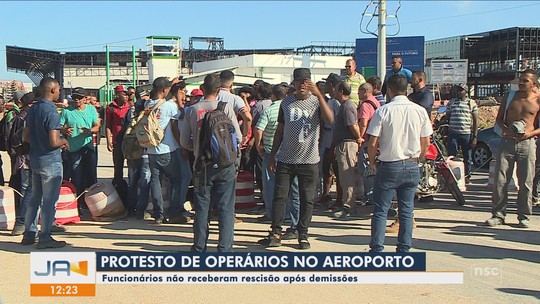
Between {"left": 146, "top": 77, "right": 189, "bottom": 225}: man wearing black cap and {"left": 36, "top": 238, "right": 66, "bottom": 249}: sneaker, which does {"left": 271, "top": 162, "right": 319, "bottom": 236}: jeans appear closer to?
{"left": 146, "top": 77, "right": 189, "bottom": 225}: man wearing black cap

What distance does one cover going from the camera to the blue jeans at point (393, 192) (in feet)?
19.4

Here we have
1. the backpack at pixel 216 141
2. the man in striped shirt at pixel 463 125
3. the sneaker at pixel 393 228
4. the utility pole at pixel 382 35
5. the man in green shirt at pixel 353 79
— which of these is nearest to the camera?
the backpack at pixel 216 141

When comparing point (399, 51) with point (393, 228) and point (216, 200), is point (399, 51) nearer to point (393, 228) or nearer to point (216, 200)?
point (393, 228)

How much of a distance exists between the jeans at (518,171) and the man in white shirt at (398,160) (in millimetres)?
2463

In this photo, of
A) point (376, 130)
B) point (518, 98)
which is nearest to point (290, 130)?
point (376, 130)

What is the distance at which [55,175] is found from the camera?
22.1ft

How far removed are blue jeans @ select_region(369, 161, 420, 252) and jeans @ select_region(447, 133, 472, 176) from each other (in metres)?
6.44

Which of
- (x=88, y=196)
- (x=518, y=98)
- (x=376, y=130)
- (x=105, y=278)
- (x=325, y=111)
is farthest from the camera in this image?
(x=88, y=196)

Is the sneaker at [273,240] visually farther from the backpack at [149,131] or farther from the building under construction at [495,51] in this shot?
the building under construction at [495,51]

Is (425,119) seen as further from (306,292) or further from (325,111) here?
(306,292)

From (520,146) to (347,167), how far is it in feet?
7.82

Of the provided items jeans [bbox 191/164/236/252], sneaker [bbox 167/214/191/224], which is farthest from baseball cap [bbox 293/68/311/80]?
sneaker [bbox 167/214/191/224]

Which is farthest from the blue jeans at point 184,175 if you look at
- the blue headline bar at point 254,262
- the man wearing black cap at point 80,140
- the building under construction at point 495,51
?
the building under construction at point 495,51

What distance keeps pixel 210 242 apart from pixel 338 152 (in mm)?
2524
